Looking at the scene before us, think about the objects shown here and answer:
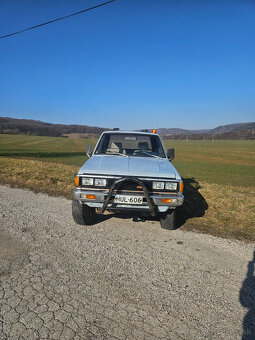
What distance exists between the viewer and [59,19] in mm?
9688

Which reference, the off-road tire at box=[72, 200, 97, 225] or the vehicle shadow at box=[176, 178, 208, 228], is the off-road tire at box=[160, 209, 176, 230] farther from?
the off-road tire at box=[72, 200, 97, 225]

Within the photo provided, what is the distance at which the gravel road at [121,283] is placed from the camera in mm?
2131

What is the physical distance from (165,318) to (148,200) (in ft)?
5.95

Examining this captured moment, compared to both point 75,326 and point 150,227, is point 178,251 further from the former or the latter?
point 75,326

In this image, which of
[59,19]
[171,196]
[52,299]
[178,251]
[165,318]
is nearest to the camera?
[165,318]

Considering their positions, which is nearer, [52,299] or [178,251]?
[52,299]

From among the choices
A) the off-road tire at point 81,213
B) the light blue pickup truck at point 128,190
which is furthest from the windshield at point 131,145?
the off-road tire at point 81,213

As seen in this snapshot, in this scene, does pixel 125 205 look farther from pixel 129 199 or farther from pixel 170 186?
pixel 170 186

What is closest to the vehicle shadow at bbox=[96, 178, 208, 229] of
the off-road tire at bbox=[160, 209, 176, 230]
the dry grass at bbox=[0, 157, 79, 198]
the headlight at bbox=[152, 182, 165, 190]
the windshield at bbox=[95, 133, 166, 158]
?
the off-road tire at bbox=[160, 209, 176, 230]

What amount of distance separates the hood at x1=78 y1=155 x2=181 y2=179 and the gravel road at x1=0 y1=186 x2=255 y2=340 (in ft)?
3.63

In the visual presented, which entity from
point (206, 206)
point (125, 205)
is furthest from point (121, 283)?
point (206, 206)

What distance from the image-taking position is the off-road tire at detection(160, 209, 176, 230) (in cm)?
437

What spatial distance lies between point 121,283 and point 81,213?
179 centimetres

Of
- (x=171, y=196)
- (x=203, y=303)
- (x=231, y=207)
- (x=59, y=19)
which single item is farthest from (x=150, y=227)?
(x=59, y=19)
